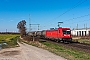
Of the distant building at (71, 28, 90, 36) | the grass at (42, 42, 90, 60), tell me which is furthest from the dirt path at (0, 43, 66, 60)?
the distant building at (71, 28, 90, 36)

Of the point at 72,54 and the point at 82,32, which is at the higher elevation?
the point at 82,32

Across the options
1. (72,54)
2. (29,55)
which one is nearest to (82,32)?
(72,54)

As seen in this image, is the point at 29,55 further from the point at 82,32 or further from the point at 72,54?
the point at 82,32

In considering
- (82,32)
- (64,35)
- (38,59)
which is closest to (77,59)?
(38,59)

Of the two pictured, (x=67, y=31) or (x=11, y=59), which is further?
(x=67, y=31)

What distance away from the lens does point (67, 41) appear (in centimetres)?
4450

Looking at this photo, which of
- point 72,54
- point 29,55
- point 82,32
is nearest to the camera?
point 29,55

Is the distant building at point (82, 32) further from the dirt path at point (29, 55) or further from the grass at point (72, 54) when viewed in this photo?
the dirt path at point (29, 55)

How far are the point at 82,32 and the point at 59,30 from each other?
6492 centimetres

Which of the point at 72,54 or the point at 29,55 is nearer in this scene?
the point at 29,55

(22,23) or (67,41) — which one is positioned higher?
(22,23)

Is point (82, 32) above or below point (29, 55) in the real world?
above

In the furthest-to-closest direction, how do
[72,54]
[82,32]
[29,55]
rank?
1. [82,32]
2. [72,54]
3. [29,55]

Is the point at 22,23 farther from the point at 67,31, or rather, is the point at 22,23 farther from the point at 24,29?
the point at 67,31
